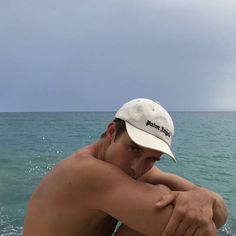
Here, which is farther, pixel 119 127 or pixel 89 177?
pixel 119 127

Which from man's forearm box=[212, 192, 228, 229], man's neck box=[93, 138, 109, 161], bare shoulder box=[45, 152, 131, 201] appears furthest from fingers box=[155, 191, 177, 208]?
man's neck box=[93, 138, 109, 161]

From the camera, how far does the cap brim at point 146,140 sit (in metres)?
2.47

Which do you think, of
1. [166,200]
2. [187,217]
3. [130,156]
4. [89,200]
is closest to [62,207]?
[89,200]

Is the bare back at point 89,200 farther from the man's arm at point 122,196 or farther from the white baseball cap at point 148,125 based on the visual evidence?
the white baseball cap at point 148,125

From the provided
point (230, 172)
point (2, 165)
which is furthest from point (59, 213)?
point (230, 172)

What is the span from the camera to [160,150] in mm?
2482

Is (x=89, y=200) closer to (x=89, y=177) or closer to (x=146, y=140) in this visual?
(x=89, y=177)

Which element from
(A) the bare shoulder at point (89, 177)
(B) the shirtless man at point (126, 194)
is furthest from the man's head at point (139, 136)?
(A) the bare shoulder at point (89, 177)

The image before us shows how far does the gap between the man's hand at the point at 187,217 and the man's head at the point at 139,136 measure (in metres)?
0.24

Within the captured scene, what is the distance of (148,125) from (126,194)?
38 cm

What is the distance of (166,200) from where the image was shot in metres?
2.44

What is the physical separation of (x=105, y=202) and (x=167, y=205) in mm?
319

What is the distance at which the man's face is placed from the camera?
2549mm

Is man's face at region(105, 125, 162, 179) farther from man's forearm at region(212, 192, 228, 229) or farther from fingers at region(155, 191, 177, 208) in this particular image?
man's forearm at region(212, 192, 228, 229)
